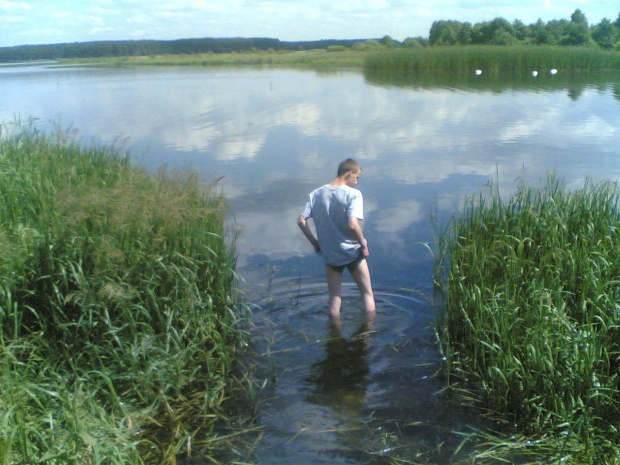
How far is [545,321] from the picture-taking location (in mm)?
4688

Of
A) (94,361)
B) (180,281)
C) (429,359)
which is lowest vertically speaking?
(429,359)

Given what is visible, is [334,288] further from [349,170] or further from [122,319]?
[122,319]

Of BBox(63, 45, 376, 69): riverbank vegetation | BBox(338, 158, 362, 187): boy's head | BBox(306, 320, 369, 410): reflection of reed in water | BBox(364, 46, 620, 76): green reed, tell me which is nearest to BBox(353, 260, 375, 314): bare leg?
BBox(306, 320, 369, 410): reflection of reed in water

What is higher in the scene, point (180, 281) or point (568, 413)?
point (180, 281)

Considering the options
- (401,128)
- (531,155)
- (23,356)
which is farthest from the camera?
(401,128)

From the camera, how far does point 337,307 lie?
6.54 meters

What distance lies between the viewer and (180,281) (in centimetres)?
534

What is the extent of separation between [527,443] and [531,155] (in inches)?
473

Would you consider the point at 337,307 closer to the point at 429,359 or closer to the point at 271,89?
the point at 429,359

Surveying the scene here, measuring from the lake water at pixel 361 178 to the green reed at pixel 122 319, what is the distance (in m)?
0.54

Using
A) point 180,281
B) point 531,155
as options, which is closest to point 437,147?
point 531,155

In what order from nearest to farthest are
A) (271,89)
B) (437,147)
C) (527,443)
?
1. (527,443)
2. (437,147)
3. (271,89)

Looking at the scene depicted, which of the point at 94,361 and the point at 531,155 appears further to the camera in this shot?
the point at 531,155

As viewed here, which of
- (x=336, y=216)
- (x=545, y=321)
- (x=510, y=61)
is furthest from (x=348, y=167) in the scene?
(x=510, y=61)
